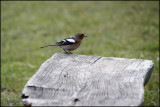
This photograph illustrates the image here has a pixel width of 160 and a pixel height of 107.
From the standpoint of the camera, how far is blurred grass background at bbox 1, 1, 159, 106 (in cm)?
679

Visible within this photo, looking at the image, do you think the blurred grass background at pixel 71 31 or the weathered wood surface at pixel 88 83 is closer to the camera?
the weathered wood surface at pixel 88 83

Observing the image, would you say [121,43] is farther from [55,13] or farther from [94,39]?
[55,13]

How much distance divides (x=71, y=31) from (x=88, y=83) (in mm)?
6172

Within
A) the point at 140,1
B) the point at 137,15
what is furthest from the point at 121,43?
the point at 140,1

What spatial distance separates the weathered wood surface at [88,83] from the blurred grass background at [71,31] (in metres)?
2.50

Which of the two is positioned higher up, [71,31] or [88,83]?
[71,31]

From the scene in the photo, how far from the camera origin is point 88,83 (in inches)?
100

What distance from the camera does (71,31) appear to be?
8625 mm

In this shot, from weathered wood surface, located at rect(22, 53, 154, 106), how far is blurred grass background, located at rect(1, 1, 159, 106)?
8.19ft

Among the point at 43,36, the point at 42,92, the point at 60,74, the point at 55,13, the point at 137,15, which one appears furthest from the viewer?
the point at 55,13

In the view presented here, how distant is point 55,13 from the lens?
10570 millimetres

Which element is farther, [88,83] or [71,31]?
[71,31]

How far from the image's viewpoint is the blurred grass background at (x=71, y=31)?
22.3 feet

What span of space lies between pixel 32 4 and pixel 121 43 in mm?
5359
